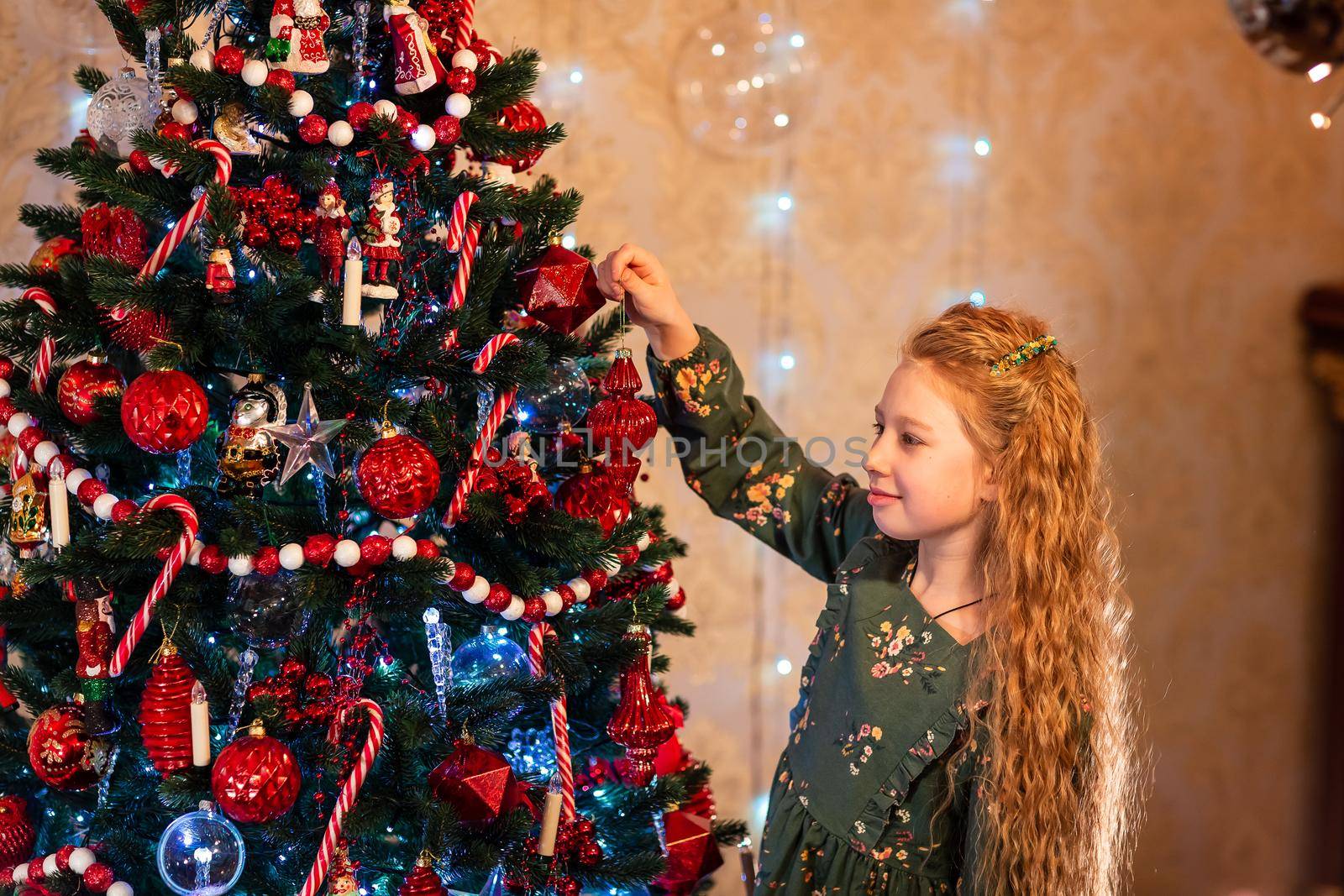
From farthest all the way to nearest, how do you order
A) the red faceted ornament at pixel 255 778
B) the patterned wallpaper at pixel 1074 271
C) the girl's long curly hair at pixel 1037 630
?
the patterned wallpaper at pixel 1074 271, the girl's long curly hair at pixel 1037 630, the red faceted ornament at pixel 255 778

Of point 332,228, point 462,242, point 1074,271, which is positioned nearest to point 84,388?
point 332,228

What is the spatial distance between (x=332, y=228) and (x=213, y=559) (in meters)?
0.34

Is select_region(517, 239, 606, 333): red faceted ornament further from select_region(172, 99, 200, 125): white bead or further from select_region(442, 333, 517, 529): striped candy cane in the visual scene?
select_region(172, 99, 200, 125): white bead

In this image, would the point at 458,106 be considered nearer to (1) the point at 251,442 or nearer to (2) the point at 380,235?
(2) the point at 380,235

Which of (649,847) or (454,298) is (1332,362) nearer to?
(649,847)

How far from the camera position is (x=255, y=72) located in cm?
101

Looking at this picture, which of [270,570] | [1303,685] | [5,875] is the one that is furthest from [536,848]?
[1303,685]

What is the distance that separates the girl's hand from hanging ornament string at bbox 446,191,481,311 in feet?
0.55

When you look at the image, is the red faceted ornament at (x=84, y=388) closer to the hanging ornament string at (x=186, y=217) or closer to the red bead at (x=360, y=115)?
the hanging ornament string at (x=186, y=217)

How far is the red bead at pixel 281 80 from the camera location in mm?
1019

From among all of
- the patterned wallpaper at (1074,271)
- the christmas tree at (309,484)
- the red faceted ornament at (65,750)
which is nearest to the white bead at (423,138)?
the christmas tree at (309,484)

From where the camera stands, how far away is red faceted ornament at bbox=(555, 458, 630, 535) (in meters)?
1.17

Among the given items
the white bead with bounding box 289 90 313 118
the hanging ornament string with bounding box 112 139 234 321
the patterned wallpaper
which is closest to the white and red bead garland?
the hanging ornament string with bounding box 112 139 234 321

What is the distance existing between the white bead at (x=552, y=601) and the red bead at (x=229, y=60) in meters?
0.59
